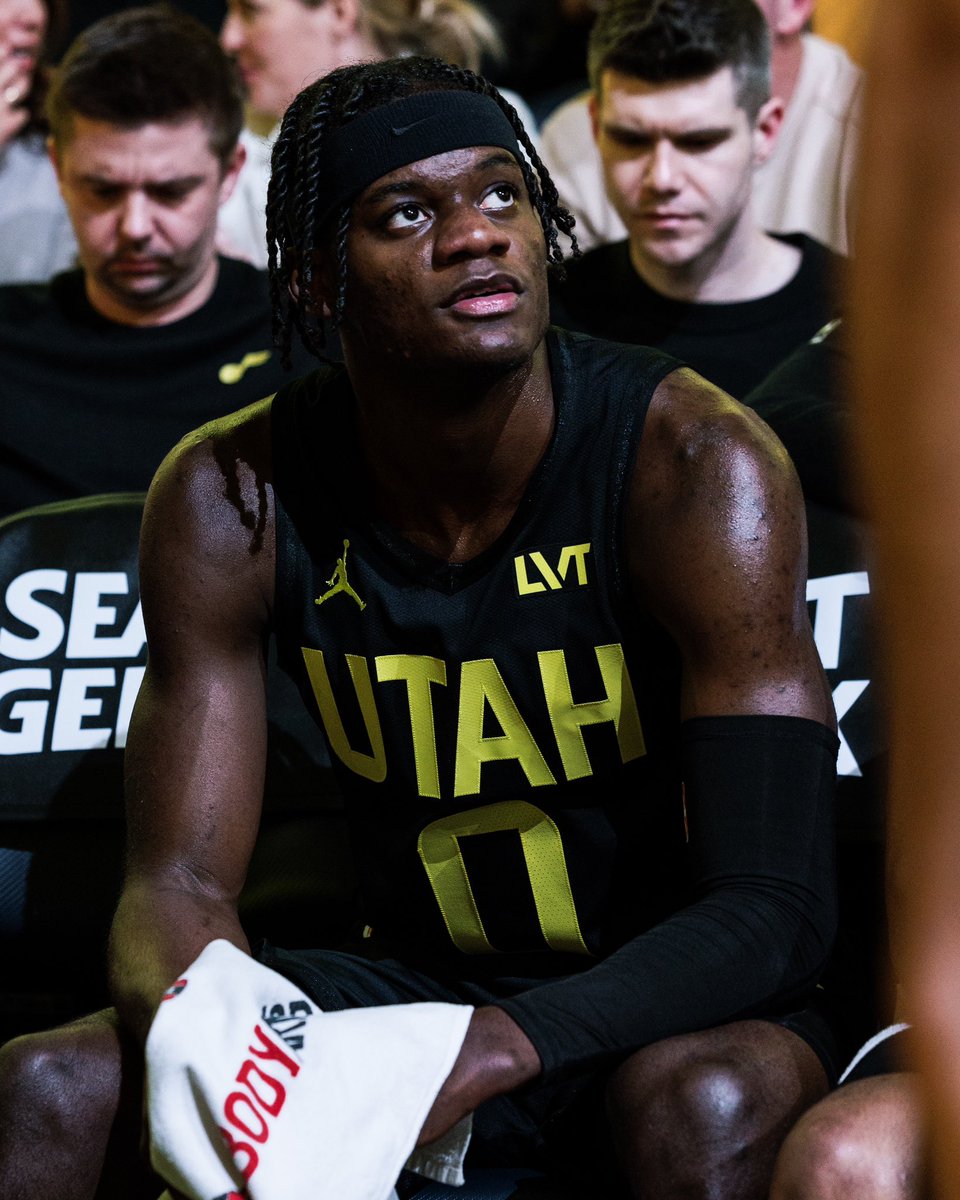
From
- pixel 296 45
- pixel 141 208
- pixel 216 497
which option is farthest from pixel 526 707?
pixel 296 45

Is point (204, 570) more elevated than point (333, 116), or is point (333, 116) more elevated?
point (333, 116)

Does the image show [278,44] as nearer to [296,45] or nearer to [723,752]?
[296,45]

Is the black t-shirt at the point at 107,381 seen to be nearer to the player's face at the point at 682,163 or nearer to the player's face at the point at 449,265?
the player's face at the point at 682,163

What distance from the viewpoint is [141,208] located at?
11.0ft

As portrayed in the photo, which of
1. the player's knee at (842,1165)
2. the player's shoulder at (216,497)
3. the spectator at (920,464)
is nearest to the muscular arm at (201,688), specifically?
the player's shoulder at (216,497)

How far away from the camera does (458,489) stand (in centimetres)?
200

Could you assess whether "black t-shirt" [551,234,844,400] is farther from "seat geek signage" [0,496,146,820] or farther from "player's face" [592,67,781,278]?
"seat geek signage" [0,496,146,820]

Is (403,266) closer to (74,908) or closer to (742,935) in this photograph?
(742,935)

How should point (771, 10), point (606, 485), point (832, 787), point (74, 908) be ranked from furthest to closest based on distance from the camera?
point (771, 10) → point (74, 908) → point (606, 485) → point (832, 787)

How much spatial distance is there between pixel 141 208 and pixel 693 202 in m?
1.06

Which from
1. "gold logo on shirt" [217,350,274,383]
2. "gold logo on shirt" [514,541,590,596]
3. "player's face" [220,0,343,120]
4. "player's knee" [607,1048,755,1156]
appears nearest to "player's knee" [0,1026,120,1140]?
"player's knee" [607,1048,755,1156]

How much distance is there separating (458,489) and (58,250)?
2314 mm

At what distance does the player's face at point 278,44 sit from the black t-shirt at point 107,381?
0.82 m

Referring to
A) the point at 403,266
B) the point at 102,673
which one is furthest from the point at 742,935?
the point at 102,673
